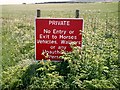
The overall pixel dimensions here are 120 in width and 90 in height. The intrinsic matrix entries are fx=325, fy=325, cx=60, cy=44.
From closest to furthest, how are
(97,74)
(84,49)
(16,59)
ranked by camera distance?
1. (97,74)
2. (84,49)
3. (16,59)

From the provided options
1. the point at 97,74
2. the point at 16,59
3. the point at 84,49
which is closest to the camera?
the point at 97,74

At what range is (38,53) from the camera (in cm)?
792

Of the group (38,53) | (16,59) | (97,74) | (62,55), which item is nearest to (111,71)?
(97,74)

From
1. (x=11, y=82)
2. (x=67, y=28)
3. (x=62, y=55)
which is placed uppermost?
(x=67, y=28)

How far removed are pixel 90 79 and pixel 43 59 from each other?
1.49 meters

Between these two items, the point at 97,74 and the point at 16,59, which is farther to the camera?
the point at 16,59

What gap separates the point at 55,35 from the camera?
25.9 feet

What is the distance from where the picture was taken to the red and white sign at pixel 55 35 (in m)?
7.85

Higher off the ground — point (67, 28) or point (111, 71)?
point (67, 28)

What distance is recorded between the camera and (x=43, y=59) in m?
7.84

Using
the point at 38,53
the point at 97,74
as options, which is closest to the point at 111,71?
the point at 97,74

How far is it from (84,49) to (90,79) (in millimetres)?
927

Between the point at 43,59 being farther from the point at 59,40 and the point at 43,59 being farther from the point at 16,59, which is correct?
the point at 16,59

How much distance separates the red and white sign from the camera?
7848 millimetres
